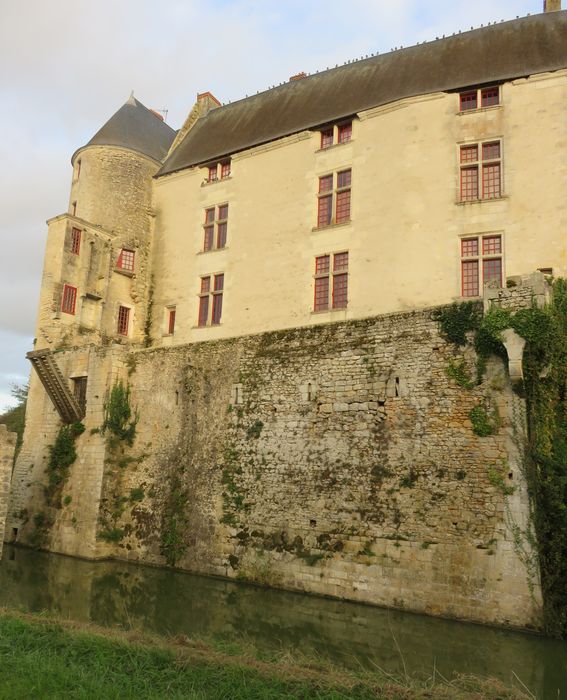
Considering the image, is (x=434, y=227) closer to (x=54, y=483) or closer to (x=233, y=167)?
(x=233, y=167)

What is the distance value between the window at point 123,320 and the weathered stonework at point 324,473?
4.45 meters

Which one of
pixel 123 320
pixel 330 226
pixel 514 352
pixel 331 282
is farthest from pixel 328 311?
pixel 514 352

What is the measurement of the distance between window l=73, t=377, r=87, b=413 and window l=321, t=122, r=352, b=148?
10.0m

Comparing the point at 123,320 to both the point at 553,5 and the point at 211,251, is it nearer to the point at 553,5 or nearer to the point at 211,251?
the point at 211,251

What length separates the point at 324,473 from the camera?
12359 millimetres

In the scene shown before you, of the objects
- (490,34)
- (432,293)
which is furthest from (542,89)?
(432,293)

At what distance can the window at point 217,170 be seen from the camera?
21.1 m

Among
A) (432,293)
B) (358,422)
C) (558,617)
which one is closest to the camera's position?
(558,617)

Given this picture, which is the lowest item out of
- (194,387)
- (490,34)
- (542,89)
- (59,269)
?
(194,387)

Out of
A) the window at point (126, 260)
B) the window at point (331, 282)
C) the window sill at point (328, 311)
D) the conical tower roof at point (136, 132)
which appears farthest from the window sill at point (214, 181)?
the window sill at point (328, 311)

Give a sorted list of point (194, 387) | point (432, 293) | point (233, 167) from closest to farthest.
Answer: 1. point (194, 387)
2. point (432, 293)
3. point (233, 167)

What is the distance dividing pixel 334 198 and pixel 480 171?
413 cm

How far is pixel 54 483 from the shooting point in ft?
55.1

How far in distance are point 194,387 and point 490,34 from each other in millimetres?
13253
